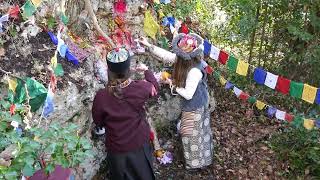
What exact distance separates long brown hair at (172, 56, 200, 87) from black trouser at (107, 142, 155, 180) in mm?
844

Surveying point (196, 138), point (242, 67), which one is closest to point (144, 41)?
point (242, 67)

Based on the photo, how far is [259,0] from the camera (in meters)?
6.11

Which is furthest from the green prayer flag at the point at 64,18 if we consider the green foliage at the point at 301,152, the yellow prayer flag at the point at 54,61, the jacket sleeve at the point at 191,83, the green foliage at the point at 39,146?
the green foliage at the point at 301,152

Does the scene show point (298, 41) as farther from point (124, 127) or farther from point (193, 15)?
point (124, 127)

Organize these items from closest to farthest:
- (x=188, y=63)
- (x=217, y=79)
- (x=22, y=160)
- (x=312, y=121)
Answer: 1. (x=22, y=160)
2. (x=188, y=63)
3. (x=312, y=121)
4. (x=217, y=79)

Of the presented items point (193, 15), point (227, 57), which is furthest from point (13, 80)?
point (193, 15)

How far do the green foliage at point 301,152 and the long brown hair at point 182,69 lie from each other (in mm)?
1806

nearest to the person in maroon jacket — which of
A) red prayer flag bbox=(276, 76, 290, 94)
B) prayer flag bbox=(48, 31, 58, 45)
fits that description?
prayer flag bbox=(48, 31, 58, 45)

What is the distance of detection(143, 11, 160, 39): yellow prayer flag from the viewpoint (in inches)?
225

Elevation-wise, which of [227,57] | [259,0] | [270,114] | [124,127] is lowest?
[270,114]

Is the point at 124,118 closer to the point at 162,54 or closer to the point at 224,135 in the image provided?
the point at 162,54

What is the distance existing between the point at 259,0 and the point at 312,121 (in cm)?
186

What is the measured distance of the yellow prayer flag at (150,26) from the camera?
5727mm

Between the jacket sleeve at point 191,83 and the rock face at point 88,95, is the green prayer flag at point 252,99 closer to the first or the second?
the rock face at point 88,95
